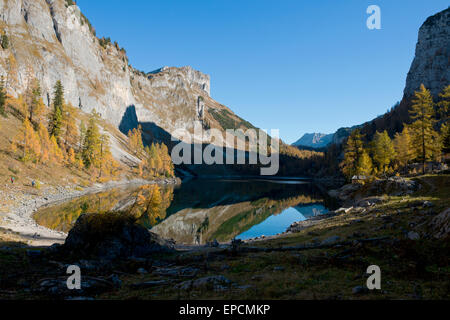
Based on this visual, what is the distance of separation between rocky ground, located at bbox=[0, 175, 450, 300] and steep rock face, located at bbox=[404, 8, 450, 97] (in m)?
235

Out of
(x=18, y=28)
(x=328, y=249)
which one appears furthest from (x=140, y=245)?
(x=18, y=28)

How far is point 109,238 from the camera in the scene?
18031 millimetres

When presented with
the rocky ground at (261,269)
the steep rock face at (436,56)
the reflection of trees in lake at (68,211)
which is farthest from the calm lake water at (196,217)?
the steep rock face at (436,56)

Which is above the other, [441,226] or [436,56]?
[436,56]

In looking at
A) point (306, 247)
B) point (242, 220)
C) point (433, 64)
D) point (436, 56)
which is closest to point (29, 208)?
point (242, 220)

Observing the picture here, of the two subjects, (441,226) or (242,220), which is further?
(242,220)

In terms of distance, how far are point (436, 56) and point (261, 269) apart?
261286 mm

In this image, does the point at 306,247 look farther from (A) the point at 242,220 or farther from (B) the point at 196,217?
(B) the point at 196,217

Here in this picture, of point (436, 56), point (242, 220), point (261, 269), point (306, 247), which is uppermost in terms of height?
point (436, 56)

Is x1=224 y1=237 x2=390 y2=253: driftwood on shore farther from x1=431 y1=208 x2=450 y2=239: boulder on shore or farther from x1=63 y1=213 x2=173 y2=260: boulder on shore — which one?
x1=63 y1=213 x2=173 y2=260: boulder on shore

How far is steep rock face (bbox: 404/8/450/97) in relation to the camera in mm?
Result: 184500

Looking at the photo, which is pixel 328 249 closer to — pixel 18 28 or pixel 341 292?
pixel 341 292

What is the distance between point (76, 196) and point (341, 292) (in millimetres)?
67691

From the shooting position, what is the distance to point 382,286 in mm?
9641
